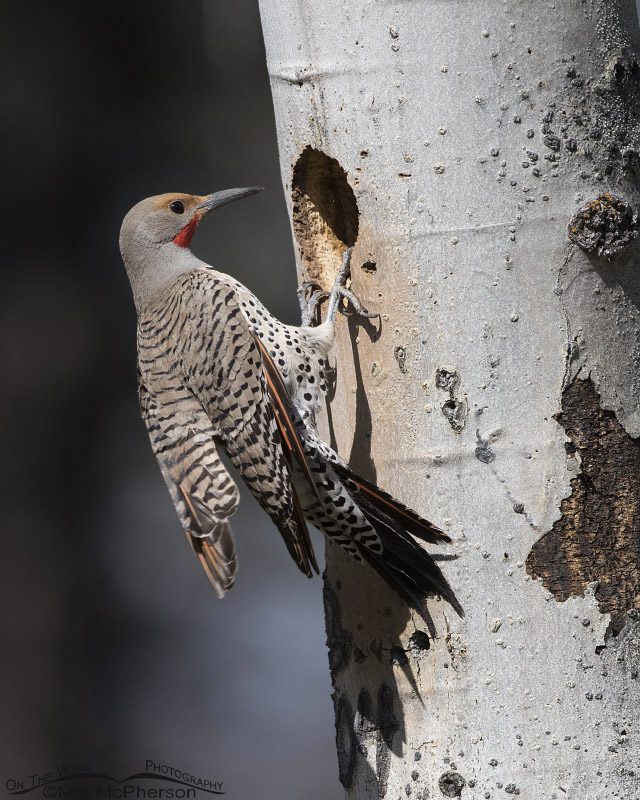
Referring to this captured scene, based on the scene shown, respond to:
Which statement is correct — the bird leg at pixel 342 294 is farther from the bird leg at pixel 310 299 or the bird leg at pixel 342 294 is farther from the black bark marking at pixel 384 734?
the black bark marking at pixel 384 734

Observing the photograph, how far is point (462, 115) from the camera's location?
178cm

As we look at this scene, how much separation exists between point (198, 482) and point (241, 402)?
209 mm

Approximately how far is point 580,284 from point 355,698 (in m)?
1.01

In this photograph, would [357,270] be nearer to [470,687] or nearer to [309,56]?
[309,56]

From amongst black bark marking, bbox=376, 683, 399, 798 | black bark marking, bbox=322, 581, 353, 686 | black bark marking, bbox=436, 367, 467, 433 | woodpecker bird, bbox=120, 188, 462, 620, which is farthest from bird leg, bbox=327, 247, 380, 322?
black bark marking, bbox=376, 683, 399, 798

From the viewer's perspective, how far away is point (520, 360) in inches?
70.2

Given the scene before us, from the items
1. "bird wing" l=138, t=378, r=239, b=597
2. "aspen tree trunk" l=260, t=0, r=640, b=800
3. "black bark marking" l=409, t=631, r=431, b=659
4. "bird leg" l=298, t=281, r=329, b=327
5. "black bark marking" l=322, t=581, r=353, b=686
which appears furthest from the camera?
"bird leg" l=298, t=281, r=329, b=327

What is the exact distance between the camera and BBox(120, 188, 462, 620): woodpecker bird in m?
1.97

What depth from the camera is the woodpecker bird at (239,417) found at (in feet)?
6.48

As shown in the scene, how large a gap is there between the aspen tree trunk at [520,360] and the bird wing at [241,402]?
30cm

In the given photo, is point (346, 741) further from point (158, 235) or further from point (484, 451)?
point (158, 235)

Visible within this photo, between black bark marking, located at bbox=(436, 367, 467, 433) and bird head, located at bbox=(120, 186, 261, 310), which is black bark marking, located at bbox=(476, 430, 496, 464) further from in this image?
bird head, located at bbox=(120, 186, 261, 310)

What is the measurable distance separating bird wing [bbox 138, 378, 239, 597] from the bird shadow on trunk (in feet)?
0.99

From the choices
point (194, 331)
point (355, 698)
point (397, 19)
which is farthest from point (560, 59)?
point (355, 698)
